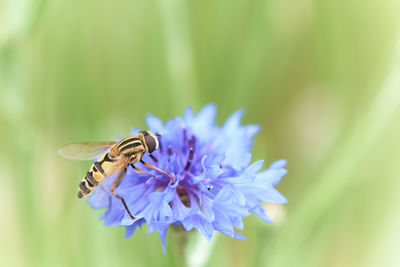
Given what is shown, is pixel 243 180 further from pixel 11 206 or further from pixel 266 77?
pixel 11 206

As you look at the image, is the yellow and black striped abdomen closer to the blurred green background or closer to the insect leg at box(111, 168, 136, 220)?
the insect leg at box(111, 168, 136, 220)

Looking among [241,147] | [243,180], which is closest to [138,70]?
[241,147]

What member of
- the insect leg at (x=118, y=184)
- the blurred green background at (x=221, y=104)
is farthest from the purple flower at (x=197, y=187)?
the blurred green background at (x=221, y=104)

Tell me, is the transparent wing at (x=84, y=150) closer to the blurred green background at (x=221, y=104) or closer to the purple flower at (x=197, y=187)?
the purple flower at (x=197, y=187)


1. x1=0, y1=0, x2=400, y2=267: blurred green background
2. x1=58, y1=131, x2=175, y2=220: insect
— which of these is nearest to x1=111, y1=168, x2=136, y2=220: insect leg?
x1=58, y1=131, x2=175, y2=220: insect

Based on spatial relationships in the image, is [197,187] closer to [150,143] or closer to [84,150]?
[150,143]

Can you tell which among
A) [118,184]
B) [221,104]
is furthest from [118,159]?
[221,104]
